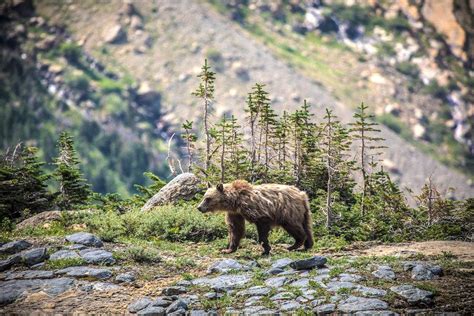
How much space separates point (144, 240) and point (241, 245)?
344 centimetres

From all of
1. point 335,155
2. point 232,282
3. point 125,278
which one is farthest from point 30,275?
point 335,155

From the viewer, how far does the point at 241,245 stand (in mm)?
20422

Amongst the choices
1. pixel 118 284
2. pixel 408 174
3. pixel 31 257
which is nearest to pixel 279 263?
pixel 118 284

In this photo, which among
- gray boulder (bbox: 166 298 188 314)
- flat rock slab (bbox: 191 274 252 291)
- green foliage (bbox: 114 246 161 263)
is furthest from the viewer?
green foliage (bbox: 114 246 161 263)

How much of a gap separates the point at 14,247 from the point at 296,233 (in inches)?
353

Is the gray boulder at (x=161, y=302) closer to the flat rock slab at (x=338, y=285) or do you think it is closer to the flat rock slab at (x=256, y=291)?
the flat rock slab at (x=256, y=291)

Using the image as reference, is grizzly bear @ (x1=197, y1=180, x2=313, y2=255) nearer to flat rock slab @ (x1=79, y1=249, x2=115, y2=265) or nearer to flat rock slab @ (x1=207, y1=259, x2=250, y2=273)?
flat rock slab @ (x1=207, y1=259, x2=250, y2=273)

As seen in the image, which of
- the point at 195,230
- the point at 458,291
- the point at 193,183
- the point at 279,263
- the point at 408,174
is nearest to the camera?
the point at 458,291

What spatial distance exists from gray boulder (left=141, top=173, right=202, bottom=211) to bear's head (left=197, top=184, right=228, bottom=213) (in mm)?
7743

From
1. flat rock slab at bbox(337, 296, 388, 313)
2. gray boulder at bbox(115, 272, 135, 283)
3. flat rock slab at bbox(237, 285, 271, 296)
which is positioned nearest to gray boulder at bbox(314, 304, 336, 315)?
flat rock slab at bbox(337, 296, 388, 313)

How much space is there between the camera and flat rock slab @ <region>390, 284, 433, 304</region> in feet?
44.0

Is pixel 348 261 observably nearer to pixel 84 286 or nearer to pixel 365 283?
pixel 365 283

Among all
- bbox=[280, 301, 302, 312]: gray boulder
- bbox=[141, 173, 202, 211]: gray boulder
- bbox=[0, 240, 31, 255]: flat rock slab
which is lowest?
bbox=[280, 301, 302, 312]: gray boulder

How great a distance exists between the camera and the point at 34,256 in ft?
55.6
